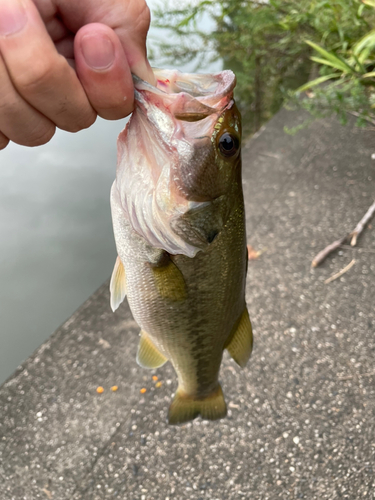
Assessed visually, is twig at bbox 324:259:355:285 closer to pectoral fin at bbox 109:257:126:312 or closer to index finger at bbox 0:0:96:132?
pectoral fin at bbox 109:257:126:312

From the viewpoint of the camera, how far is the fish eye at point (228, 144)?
3.41 feet

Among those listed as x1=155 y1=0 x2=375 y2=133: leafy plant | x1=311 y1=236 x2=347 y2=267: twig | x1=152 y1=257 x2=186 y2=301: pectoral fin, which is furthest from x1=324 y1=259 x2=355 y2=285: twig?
x1=152 y1=257 x2=186 y2=301: pectoral fin

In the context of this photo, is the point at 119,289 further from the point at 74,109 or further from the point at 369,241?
the point at 369,241

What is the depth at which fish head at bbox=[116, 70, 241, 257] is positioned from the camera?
966 mm

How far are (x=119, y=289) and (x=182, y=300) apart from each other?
0.22m

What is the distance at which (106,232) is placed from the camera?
163 inches

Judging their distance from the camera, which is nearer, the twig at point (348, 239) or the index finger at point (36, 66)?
the index finger at point (36, 66)

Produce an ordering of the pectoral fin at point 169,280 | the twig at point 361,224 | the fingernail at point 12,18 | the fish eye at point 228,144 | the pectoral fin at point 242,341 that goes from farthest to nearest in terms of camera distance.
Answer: the twig at point 361,224 < the pectoral fin at point 242,341 < the pectoral fin at point 169,280 < the fish eye at point 228,144 < the fingernail at point 12,18

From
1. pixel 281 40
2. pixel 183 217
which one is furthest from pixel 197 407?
pixel 281 40

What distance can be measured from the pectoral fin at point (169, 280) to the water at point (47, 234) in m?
2.29

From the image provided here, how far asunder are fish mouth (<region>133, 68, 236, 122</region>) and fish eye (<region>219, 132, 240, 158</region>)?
0.07 m

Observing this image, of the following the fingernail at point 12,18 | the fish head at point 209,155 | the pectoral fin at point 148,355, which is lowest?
the pectoral fin at point 148,355

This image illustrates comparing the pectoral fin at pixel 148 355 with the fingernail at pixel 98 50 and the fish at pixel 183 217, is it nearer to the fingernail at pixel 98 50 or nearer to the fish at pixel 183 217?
the fish at pixel 183 217

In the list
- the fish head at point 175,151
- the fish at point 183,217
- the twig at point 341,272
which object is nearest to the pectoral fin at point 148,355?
the fish at point 183,217
